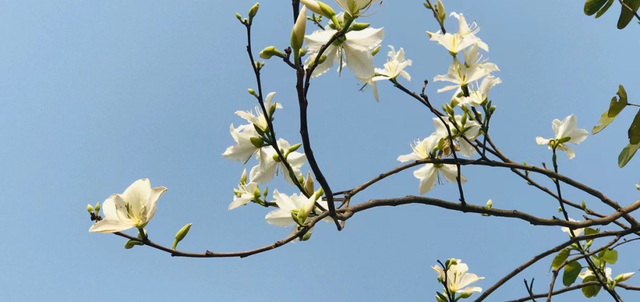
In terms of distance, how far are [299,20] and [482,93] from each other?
87 centimetres

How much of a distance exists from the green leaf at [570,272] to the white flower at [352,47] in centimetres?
115

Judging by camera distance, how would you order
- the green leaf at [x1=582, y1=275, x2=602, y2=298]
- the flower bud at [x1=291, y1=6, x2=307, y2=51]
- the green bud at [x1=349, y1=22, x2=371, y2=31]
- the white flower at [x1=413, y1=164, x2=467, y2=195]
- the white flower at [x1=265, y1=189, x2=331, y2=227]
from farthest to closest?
the green leaf at [x1=582, y1=275, x2=602, y2=298] < the white flower at [x1=413, y1=164, x2=467, y2=195] < the white flower at [x1=265, y1=189, x2=331, y2=227] < the green bud at [x1=349, y1=22, x2=371, y2=31] < the flower bud at [x1=291, y1=6, x2=307, y2=51]

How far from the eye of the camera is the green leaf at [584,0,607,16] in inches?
67.2

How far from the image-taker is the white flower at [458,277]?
1753 mm

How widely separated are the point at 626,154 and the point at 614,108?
0.16 metres

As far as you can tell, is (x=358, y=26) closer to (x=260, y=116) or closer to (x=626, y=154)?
(x=260, y=116)

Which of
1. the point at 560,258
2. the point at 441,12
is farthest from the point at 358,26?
the point at 560,258

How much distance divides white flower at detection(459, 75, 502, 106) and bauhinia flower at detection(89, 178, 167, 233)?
3.15ft

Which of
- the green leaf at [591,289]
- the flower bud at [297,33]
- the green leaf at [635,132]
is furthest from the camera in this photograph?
the green leaf at [591,289]

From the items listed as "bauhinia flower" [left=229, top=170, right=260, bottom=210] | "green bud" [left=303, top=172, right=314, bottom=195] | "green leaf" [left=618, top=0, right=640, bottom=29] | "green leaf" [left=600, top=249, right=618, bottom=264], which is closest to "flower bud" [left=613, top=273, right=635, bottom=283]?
"green leaf" [left=600, top=249, right=618, bottom=264]

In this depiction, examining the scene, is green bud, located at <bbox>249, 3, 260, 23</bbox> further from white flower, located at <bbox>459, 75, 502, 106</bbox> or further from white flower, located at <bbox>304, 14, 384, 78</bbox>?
white flower, located at <bbox>459, 75, 502, 106</bbox>

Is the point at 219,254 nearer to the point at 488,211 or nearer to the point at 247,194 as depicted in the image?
the point at 247,194

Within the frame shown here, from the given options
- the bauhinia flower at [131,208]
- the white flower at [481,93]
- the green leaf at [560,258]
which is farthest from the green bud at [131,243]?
the green leaf at [560,258]

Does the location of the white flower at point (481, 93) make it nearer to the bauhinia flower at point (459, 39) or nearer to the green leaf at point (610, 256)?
the bauhinia flower at point (459, 39)
